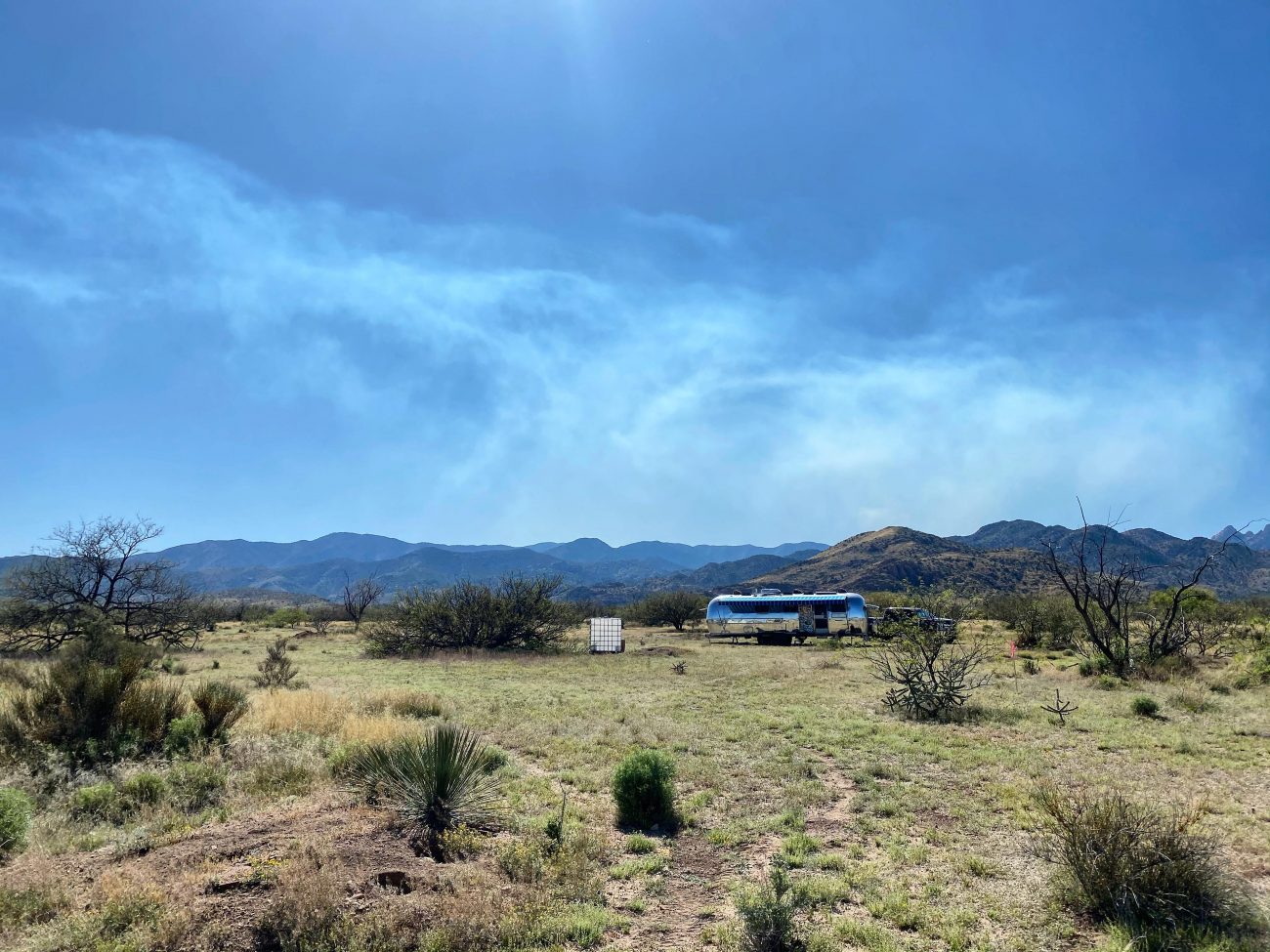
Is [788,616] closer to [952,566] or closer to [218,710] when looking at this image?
[218,710]

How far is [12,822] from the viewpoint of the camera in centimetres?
582

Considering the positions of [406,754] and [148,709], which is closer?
[406,754]

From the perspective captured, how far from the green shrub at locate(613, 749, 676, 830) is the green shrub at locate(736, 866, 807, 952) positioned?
256 cm

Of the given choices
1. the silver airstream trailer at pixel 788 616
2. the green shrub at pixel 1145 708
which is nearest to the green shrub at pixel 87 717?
the green shrub at pixel 1145 708

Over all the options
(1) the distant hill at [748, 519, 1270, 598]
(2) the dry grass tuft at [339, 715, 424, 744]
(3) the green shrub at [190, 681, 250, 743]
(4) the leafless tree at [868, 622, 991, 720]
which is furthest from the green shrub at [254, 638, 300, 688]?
(1) the distant hill at [748, 519, 1270, 598]

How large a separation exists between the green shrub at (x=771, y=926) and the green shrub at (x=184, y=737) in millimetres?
8036

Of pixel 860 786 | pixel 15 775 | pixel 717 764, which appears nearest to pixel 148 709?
pixel 15 775

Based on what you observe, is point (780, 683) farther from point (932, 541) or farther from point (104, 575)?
point (932, 541)

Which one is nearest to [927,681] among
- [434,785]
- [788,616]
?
[434,785]

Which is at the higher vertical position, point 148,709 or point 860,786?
point 148,709

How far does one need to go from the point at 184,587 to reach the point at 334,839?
33.2 m

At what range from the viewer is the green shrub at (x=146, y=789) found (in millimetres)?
7293

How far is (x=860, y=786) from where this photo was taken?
9.01 meters

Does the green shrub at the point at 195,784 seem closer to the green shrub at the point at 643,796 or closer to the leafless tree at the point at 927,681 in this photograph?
the green shrub at the point at 643,796
